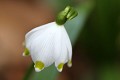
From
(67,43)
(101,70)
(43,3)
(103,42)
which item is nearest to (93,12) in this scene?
(103,42)

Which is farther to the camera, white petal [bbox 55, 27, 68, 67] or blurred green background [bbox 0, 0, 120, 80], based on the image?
blurred green background [bbox 0, 0, 120, 80]

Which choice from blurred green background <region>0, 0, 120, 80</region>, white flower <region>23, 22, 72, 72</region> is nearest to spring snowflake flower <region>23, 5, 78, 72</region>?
white flower <region>23, 22, 72, 72</region>

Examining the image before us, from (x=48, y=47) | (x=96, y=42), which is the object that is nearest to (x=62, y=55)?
(x=48, y=47)

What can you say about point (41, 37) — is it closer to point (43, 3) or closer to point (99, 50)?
point (99, 50)

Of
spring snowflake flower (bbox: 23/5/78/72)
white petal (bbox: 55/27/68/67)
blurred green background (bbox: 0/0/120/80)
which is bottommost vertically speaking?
blurred green background (bbox: 0/0/120/80)

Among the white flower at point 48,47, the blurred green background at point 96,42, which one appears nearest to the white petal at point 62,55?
the white flower at point 48,47

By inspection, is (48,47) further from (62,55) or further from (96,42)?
(96,42)

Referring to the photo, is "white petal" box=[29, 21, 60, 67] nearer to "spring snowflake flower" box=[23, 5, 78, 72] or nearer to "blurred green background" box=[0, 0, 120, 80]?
"spring snowflake flower" box=[23, 5, 78, 72]

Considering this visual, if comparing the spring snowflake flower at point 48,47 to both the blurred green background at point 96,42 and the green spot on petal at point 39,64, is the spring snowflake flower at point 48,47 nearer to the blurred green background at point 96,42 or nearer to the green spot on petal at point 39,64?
the green spot on petal at point 39,64
